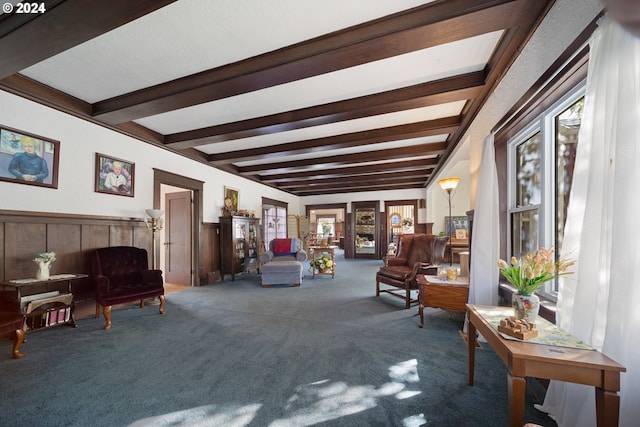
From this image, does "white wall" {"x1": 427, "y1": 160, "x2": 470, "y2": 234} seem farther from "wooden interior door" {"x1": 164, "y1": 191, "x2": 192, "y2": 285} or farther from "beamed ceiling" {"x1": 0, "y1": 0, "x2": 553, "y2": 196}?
"wooden interior door" {"x1": 164, "y1": 191, "x2": 192, "y2": 285}

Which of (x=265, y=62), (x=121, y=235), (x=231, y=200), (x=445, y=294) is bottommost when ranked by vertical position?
(x=445, y=294)

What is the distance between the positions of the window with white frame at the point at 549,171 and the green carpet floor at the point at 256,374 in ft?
3.46

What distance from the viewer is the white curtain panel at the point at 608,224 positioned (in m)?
1.08

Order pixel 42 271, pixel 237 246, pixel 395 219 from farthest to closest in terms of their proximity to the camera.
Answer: pixel 395 219 → pixel 237 246 → pixel 42 271

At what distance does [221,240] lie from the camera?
239 inches

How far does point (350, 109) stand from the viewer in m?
3.28

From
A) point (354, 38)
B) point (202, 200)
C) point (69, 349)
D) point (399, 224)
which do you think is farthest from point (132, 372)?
point (399, 224)

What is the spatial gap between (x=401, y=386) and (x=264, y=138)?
Result: 4281 mm

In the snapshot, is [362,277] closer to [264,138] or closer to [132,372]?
[264,138]

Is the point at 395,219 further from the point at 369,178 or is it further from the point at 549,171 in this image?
the point at 549,171

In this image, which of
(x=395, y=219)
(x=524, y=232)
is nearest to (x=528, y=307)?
(x=524, y=232)

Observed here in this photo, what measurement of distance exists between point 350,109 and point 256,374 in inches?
120

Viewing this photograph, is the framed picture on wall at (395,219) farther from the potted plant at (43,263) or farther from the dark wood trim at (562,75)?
the potted plant at (43,263)

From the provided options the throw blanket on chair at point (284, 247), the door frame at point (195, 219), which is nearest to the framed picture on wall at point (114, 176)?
the door frame at point (195, 219)
